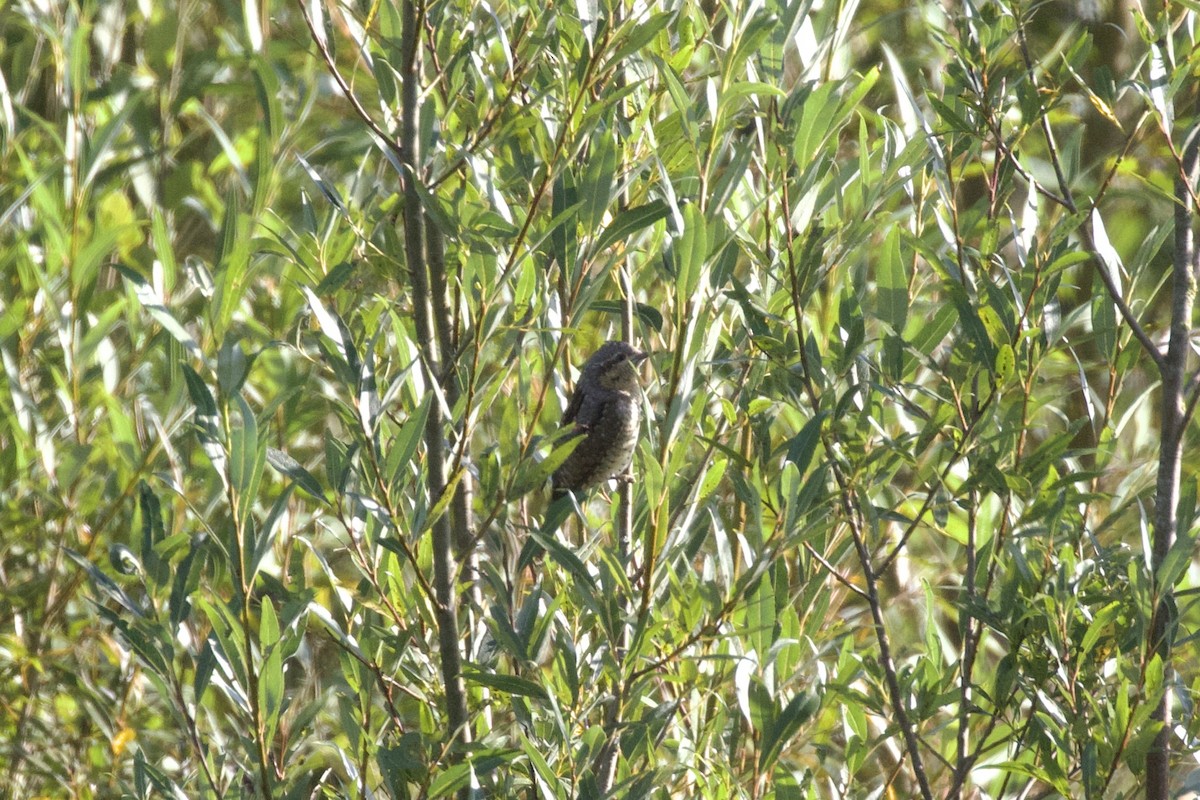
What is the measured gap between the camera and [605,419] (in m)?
2.28

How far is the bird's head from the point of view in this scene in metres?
2.24

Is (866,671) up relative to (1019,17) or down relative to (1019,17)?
down

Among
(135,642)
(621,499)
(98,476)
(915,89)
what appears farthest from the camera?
(915,89)

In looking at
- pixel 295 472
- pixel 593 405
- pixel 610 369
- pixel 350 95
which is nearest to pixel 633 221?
pixel 350 95

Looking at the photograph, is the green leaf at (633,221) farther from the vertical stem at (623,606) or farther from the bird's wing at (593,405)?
the bird's wing at (593,405)

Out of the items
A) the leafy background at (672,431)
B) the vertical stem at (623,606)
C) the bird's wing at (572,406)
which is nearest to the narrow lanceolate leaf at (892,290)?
the leafy background at (672,431)

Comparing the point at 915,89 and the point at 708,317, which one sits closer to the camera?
the point at 708,317

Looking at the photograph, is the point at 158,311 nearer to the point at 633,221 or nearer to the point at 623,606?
the point at 633,221

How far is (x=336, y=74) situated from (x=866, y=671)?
924mm

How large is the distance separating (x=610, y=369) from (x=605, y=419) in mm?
89

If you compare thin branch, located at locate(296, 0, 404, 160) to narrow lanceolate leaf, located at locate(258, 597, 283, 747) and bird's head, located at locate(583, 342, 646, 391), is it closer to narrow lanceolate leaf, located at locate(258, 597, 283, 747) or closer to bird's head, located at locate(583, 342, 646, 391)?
narrow lanceolate leaf, located at locate(258, 597, 283, 747)

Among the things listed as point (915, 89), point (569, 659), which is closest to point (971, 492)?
point (569, 659)

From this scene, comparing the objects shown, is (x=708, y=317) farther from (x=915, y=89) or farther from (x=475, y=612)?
(x=915, y=89)

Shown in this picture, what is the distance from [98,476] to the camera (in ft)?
8.77
